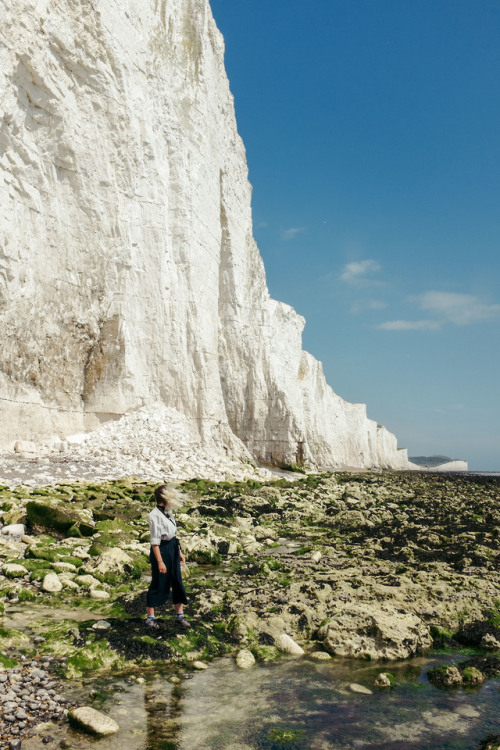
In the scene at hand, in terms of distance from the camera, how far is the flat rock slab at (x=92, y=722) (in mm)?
3387

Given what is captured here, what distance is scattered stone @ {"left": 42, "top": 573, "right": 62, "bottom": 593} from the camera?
613cm

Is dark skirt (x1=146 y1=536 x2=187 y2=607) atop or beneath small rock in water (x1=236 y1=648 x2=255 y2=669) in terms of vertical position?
atop

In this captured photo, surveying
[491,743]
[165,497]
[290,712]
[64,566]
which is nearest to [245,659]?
[290,712]

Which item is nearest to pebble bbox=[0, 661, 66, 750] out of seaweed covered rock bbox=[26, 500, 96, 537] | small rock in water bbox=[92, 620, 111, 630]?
small rock in water bbox=[92, 620, 111, 630]

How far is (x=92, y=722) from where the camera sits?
3.41 meters

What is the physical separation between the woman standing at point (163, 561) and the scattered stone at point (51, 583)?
1.42m

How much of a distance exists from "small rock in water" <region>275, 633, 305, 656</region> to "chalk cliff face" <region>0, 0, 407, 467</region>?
13065mm

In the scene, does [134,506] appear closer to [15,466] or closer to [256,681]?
[15,466]

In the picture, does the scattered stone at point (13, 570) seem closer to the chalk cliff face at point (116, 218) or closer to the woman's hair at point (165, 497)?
the woman's hair at point (165, 497)

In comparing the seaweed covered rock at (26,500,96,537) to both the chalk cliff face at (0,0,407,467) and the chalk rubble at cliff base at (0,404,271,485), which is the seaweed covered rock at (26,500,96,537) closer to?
the chalk rubble at cliff base at (0,404,271,485)

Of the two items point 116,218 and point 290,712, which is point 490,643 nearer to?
point 290,712

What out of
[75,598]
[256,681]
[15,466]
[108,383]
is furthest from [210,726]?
[108,383]

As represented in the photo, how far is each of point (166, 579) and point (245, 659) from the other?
109 cm

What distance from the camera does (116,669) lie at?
4.46 metres
